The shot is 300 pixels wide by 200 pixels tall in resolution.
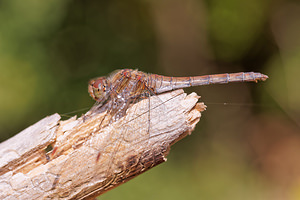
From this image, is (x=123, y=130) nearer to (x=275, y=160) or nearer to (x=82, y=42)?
(x=82, y=42)

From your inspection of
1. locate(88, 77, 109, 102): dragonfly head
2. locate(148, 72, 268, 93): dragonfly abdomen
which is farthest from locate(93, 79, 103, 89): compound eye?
locate(148, 72, 268, 93): dragonfly abdomen

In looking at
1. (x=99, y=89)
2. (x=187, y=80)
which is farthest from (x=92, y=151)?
(x=187, y=80)

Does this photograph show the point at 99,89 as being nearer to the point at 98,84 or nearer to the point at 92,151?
the point at 98,84

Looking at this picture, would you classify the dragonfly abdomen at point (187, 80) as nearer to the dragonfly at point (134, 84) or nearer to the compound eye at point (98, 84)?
the dragonfly at point (134, 84)

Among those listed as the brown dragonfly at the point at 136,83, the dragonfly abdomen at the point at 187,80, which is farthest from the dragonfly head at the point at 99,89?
the dragonfly abdomen at the point at 187,80

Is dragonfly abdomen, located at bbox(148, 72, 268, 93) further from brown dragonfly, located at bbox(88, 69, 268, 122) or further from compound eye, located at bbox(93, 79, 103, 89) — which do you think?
compound eye, located at bbox(93, 79, 103, 89)

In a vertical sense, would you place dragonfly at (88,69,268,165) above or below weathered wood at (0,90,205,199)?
above

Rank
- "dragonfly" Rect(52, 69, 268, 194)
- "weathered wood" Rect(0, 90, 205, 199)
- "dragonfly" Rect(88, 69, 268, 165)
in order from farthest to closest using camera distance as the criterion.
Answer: "dragonfly" Rect(88, 69, 268, 165)
"dragonfly" Rect(52, 69, 268, 194)
"weathered wood" Rect(0, 90, 205, 199)
